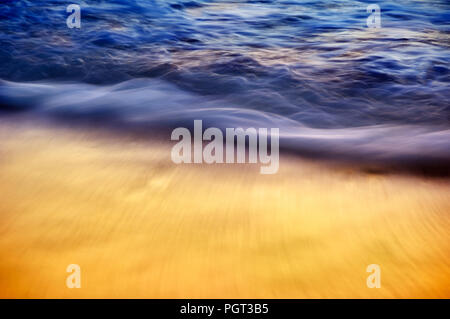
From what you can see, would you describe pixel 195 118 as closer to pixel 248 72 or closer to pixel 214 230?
pixel 248 72

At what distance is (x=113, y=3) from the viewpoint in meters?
6.70

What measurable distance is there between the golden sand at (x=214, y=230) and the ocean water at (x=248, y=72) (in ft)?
1.92

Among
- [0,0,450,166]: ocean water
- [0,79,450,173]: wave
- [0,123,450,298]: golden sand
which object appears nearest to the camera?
[0,123,450,298]: golden sand

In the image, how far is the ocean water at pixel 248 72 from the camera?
3062mm

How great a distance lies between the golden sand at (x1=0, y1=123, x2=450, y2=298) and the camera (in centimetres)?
140

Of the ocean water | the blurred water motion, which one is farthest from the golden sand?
the ocean water

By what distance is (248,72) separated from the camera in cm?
413

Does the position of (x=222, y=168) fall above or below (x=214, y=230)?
above

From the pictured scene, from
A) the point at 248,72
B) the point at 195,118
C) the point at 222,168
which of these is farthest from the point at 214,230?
the point at 248,72

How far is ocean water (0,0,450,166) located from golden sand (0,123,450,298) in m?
0.58

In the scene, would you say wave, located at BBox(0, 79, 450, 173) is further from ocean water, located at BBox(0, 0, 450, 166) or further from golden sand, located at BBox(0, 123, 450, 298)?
golden sand, located at BBox(0, 123, 450, 298)

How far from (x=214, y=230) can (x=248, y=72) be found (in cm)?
275

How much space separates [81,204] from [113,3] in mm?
5783
